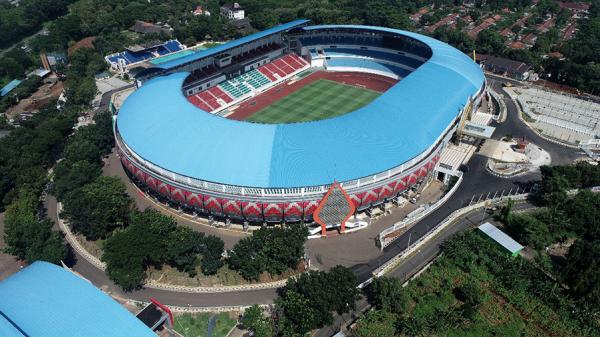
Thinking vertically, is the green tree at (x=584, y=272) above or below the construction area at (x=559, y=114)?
above

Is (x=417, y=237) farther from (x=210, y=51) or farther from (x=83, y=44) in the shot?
(x=83, y=44)

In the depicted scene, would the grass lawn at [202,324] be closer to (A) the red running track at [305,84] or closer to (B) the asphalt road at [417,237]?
(B) the asphalt road at [417,237]

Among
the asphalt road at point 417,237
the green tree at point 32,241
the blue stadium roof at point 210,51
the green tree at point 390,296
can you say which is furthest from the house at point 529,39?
the green tree at point 32,241

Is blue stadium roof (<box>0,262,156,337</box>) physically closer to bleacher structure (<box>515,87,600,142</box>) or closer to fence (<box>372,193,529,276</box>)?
fence (<box>372,193,529,276</box>)

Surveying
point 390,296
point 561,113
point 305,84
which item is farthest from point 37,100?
point 561,113

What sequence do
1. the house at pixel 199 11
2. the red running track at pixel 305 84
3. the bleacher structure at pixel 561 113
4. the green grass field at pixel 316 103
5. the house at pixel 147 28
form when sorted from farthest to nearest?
1. the house at pixel 199 11
2. the house at pixel 147 28
3. the red running track at pixel 305 84
4. the green grass field at pixel 316 103
5. the bleacher structure at pixel 561 113

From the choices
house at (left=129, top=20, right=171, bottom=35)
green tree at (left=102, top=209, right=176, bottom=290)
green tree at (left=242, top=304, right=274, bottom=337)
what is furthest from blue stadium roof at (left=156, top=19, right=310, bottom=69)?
house at (left=129, top=20, right=171, bottom=35)

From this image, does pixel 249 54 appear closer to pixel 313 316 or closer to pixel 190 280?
pixel 190 280
